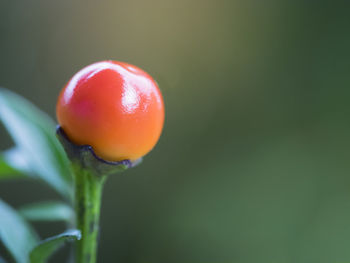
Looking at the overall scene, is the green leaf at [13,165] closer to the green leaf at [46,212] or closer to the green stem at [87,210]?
the green leaf at [46,212]

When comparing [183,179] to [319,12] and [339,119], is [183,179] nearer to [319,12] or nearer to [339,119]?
[339,119]

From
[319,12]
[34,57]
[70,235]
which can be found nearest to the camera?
[70,235]

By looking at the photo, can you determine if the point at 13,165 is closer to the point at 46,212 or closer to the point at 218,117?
the point at 46,212


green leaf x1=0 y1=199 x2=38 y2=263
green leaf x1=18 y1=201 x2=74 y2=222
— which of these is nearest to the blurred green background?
green leaf x1=18 y1=201 x2=74 y2=222

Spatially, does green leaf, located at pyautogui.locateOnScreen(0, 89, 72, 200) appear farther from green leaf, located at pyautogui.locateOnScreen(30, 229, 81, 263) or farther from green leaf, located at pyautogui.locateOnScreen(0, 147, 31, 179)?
green leaf, located at pyautogui.locateOnScreen(30, 229, 81, 263)

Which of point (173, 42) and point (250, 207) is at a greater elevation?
point (173, 42)

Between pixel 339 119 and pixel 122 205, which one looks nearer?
pixel 339 119

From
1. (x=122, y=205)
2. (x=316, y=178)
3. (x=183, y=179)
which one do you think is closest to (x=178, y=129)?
(x=183, y=179)

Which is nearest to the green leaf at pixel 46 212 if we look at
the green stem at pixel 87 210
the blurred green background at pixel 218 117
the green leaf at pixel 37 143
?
the green leaf at pixel 37 143
